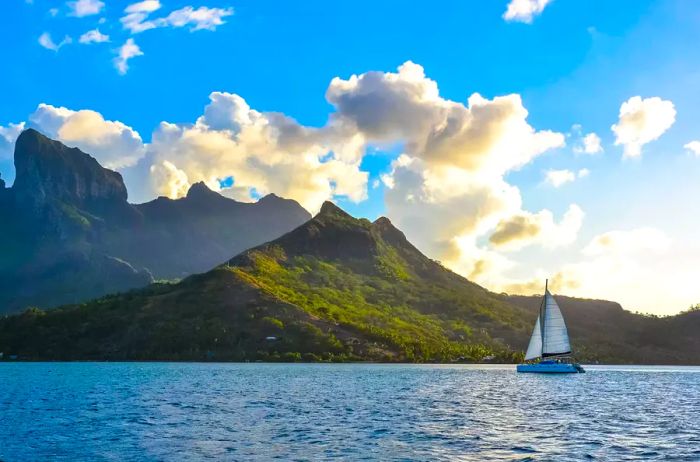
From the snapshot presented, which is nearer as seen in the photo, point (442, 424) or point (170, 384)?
point (442, 424)

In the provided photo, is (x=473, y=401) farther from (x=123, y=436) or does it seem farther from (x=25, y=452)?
(x=25, y=452)

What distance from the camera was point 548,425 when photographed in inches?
3573

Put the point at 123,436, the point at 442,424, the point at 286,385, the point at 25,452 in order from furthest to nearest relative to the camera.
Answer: the point at 286,385, the point at 442,424, the point at 123,436, the point at 25,452

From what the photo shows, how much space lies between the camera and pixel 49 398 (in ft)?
430

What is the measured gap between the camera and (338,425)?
87.1 metres

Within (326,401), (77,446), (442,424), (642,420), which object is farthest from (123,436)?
(642,420)

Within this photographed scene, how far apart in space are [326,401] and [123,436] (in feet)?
173

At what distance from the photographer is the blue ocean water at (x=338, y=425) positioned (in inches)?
2623

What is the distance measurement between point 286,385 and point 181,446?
339ft

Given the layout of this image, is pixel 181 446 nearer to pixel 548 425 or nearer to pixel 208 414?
pixel 208 414

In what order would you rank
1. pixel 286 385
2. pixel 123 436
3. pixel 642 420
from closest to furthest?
pixel 123 436 < pixel 642 420 < pixel 286 385

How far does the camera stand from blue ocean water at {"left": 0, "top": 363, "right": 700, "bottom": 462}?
2623 inches

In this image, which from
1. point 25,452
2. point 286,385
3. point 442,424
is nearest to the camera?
point 25,452

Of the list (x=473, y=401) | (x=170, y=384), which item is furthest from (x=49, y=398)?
(x=473, y=401)
